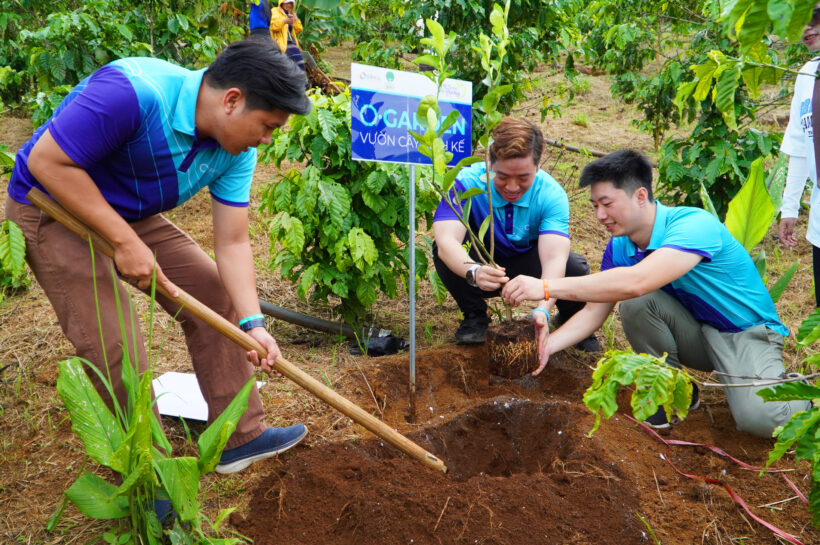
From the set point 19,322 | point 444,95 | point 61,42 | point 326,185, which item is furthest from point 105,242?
point 61,42

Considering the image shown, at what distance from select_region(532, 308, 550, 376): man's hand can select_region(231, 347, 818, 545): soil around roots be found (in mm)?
185

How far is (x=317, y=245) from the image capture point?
10.8ft

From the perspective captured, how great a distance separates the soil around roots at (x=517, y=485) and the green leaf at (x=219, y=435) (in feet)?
1.42

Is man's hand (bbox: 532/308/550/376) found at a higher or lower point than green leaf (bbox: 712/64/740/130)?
lower

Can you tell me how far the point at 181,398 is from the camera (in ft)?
8.43

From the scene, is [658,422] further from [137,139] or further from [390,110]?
[137,139]

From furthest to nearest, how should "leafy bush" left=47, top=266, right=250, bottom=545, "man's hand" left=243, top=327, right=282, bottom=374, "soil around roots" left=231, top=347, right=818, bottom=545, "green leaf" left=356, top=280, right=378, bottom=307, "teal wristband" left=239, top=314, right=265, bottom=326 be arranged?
"green leaf" left=356, top=280, right=378, bottom=307 → "teal wristband" left=239, top=314, right=265, bottom=326 → "man's hand" left=243, top=327, right=282, bottom=374 → "soil around roots" left=231, top=347, right=818, bottom=545 → "leafy bush" left=47, top=266, right=250, bottom=545

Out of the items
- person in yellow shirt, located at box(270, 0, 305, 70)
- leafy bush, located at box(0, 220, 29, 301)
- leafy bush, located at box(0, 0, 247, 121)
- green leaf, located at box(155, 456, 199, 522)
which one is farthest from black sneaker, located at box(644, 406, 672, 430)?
leafy bush, located at box(0, 0, 247, 121)

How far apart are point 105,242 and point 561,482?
167cm

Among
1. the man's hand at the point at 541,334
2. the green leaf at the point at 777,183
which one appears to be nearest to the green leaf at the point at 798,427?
the man's hand at the point at 541,334

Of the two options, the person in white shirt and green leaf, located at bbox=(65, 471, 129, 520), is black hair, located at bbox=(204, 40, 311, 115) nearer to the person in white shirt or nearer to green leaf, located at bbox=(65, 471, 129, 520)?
green leaf, located at bbox=(65, 471, 129, 520)

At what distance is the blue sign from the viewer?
8.83 ft

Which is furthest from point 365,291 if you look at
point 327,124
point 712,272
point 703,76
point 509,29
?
point 509,29

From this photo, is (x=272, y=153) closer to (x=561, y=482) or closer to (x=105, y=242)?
(x=105, y=242)
